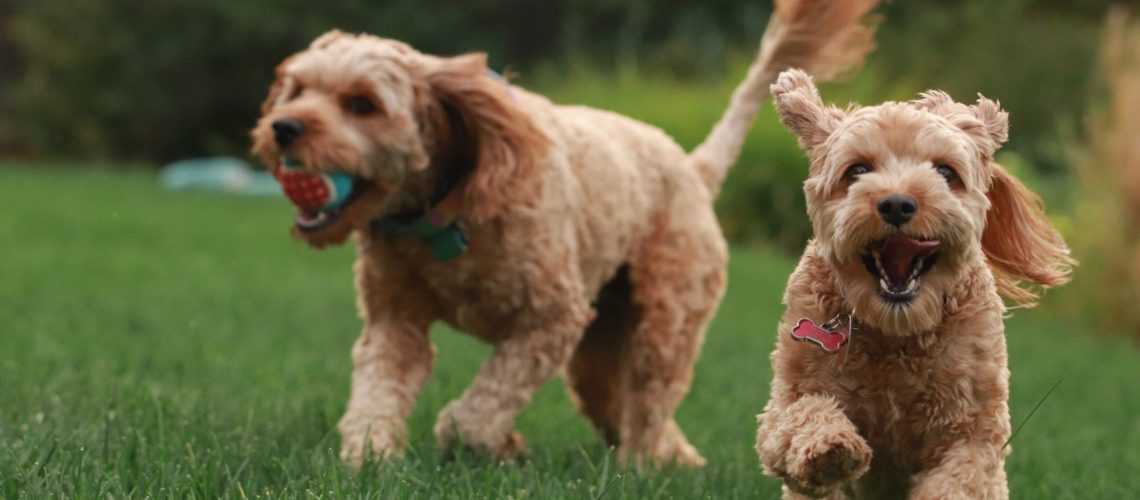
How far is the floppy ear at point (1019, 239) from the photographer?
12.3ft

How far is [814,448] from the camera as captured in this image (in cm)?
325

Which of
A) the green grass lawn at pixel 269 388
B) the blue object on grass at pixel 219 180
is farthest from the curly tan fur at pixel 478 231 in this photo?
the blue object on grass at pixel 219 180

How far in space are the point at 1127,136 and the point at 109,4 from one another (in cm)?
2036

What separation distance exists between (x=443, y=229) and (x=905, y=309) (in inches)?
87.9

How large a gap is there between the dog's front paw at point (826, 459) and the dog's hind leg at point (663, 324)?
8.46ft

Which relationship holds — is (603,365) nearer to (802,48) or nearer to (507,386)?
(507,386)

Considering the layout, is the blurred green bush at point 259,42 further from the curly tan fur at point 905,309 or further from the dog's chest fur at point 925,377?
the dog's chest fur at point 925,377

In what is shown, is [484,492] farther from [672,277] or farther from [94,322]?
[94,322]

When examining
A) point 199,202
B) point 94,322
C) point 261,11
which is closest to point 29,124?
point 261,11

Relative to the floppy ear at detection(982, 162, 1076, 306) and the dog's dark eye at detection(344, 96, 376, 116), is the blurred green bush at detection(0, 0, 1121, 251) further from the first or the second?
the floppy ear at detection(982, 162, 1076, 306)

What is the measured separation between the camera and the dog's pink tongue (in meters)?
3.23

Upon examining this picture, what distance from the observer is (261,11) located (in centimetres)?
2653

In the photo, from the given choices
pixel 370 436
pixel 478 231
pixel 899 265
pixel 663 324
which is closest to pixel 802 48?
pixel 663 324

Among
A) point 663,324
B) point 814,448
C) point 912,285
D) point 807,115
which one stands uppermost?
point 807,115
